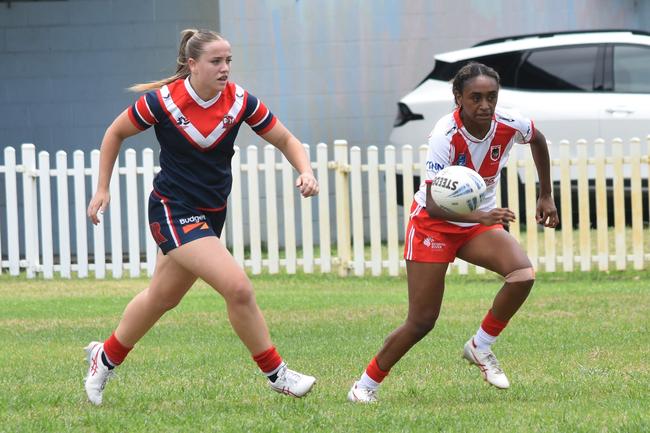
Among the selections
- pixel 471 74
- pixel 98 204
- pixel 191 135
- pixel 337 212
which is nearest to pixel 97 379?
pixel 98 204

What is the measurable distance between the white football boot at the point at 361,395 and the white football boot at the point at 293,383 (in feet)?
0.79

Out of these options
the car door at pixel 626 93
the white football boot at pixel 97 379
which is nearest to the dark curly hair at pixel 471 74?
the white football boot at pixel 97 379

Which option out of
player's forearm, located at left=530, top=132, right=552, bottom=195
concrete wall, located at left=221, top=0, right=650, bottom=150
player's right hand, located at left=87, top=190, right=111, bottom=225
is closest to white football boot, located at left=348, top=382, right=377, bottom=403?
player's forearm, located at left=530, top=132, right=552, bottom=195

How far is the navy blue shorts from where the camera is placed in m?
6.59

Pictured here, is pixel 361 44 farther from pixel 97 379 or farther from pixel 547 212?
pixel 97 379

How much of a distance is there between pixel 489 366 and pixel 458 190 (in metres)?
1.14

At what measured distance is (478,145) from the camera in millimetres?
6711

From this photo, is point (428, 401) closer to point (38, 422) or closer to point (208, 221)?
point (208, 221)

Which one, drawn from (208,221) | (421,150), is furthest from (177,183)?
(421,150)

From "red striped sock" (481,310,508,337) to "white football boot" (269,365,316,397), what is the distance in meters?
1.00

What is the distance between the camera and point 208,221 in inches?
265

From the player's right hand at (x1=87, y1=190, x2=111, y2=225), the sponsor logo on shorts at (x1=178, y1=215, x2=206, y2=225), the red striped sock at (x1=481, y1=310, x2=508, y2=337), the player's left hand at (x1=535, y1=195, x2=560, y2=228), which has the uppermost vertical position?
the player's right hand at (x1=87, y1=190, x2=111, y2=225)

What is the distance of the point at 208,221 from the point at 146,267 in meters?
8.03

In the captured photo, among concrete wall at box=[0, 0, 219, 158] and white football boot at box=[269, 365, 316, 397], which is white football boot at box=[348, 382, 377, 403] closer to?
white football boot at box=[269, 365, 316, 397]
